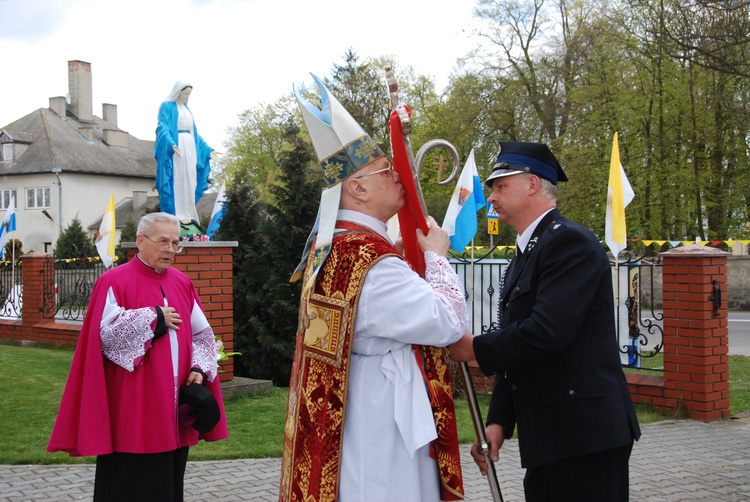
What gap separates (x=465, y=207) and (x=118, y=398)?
22.3 ft

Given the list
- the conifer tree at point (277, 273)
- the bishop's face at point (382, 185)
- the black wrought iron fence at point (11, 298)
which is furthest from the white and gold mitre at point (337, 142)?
the black wrought iron fence at point (11, 298)

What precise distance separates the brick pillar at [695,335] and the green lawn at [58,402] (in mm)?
409

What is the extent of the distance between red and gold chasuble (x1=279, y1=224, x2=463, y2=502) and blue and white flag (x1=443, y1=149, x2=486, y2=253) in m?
6.26

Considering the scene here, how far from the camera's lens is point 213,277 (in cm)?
863

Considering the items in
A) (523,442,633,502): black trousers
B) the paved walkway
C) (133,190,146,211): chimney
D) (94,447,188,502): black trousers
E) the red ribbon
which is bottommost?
the paved walkway

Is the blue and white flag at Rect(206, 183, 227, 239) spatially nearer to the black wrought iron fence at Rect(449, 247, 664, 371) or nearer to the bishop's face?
the black wrought iron fence at Rect(449, 247, 664, 371)

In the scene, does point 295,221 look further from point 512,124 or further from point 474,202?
point 512,124

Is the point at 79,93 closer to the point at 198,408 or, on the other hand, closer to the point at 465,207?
the point at 465,207

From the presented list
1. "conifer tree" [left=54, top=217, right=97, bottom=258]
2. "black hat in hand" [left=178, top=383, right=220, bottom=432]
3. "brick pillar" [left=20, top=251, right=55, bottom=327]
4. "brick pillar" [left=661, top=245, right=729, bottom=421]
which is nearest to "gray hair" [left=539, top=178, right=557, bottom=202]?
"black hat in hand" [left=178, top=383, right=220, bottom=432]

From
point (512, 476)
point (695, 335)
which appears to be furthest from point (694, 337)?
point (512, 476)

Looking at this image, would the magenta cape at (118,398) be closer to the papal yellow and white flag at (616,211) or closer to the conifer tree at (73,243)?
the papal yellow and white flag at (616,211)

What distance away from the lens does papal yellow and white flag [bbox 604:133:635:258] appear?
8.74 metres

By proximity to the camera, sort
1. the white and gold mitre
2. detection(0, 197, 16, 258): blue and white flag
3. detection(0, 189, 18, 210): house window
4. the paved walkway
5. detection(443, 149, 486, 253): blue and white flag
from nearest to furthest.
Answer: the white and gold mitre, the paved walkway, detection(443, 149, 486, 253): blue and white flag, detection(0, 197, 16, 258): blue and white flag, detection(0, 189, 18, 210): house window

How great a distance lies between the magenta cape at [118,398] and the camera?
3998 mm
